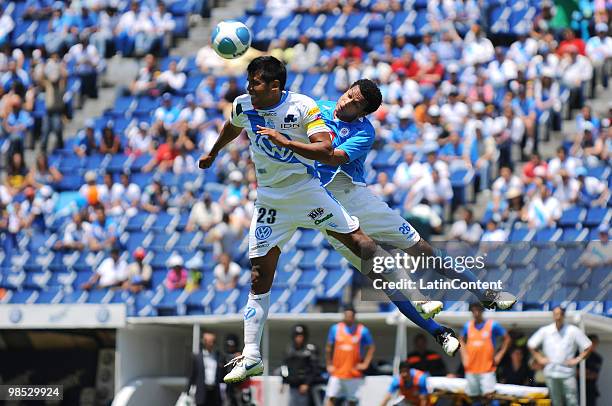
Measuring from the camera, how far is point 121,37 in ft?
83.6

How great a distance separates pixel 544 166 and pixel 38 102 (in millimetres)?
9914

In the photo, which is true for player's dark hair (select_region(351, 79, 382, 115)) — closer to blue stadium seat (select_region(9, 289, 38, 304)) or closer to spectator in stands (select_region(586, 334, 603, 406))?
spectator in stands (select_region(586, 334, 603, 406))

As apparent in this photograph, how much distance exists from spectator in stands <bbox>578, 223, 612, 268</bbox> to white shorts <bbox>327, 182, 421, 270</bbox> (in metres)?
6.73

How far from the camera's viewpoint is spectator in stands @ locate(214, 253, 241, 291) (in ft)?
61.1

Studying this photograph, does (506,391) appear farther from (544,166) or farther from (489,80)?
(489,80)

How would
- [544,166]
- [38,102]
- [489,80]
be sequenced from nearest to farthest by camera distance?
1. [544,166]
2. [489,80]
3. [38,102]

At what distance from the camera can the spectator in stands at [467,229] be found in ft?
59.6

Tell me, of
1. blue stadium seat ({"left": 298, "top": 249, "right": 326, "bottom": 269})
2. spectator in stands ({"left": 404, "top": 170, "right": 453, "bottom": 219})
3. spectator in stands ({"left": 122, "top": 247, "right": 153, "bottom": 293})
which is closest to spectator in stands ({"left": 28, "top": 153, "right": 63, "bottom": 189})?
spectator in stands ({"left": 122, "top": 247, "right": 153, "bottom": 293})

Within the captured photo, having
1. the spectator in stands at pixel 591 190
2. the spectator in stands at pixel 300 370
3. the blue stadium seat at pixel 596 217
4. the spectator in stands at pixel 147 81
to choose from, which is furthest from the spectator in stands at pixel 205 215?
the blue stadium seat at pixel 596 217

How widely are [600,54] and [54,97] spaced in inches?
382

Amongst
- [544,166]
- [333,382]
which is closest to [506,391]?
[333,382]

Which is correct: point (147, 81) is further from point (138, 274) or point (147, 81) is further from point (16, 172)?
point (138, 274)

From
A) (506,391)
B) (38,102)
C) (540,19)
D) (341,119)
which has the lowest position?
(38,102)

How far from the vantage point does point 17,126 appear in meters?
24.1
